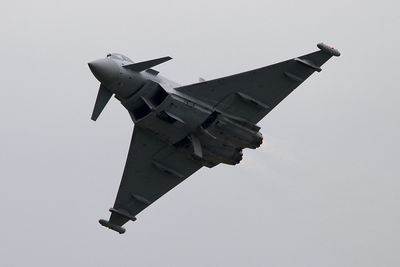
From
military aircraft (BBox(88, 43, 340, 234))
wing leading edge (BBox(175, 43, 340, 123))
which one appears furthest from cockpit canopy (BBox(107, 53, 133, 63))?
wing leading edge (BBox(175, 43, 340, 123))

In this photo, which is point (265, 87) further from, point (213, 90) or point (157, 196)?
point (157, 196)

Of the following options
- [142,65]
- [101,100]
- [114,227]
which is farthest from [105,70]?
[114,227]

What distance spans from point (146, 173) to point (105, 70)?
1191 cm

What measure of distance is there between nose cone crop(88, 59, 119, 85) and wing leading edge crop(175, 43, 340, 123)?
16.2ft

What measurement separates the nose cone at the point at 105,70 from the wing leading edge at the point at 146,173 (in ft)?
20.8

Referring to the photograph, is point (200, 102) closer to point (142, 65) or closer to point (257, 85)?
point (257, 85)

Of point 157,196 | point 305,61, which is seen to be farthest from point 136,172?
point 305,61

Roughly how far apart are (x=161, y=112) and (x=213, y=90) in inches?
139

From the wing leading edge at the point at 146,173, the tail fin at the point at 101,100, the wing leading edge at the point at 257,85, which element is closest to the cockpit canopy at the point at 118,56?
the tail fin at the point at 101,100

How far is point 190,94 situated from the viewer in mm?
59281

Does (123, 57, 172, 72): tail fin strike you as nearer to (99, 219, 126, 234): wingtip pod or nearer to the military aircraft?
the military aircraft

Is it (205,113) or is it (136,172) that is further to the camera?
(136,172)

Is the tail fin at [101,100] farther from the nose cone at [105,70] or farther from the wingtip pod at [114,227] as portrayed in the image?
the wingtip pod at [114,227]

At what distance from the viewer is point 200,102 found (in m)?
59.6
